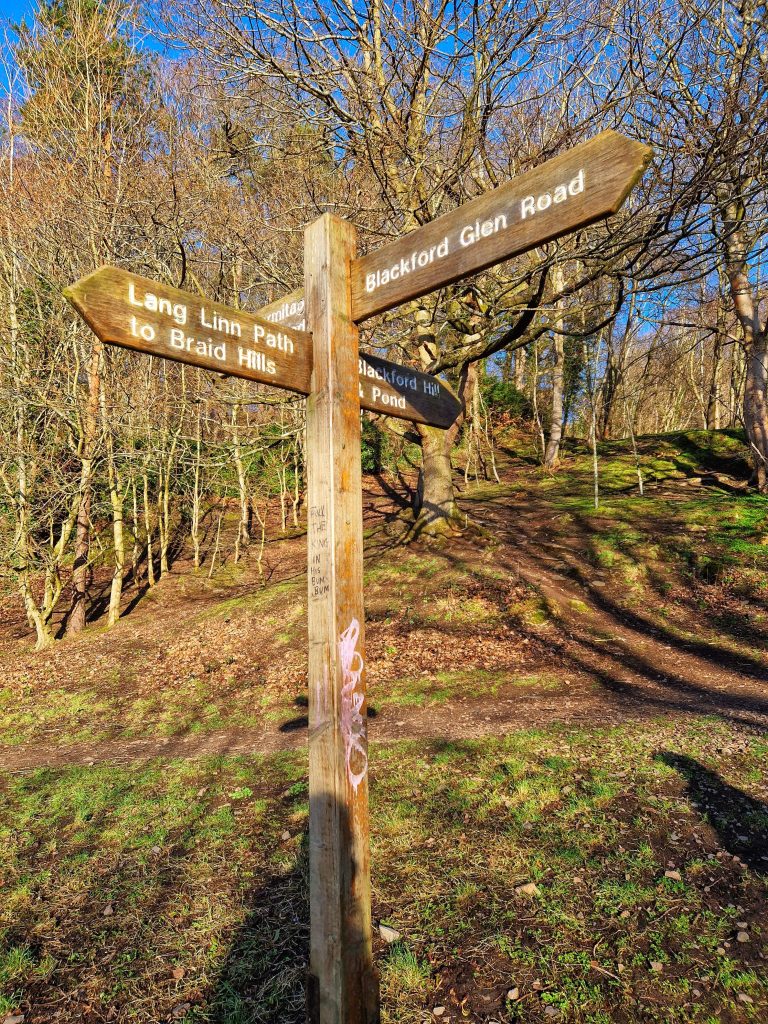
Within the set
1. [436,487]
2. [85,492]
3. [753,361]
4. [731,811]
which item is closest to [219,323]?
[731,811]

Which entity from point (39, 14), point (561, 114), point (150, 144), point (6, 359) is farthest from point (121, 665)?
point (39, 14)

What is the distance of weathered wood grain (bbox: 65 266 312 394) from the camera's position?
6.78ft

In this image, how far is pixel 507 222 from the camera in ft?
7.21

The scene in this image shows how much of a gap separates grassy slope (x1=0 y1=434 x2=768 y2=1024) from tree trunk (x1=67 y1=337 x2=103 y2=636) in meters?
6.15

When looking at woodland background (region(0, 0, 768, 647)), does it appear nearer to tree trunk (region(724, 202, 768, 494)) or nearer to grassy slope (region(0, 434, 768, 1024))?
tree trunk (region(724, 202, 768, 494))

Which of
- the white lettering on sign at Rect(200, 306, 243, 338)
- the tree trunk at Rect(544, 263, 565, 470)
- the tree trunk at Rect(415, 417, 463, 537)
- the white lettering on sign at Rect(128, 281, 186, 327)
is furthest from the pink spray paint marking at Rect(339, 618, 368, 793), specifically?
the tree trunk at Rect(544, 263, 565, 470)

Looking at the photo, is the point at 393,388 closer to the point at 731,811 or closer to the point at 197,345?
the point at 197,345

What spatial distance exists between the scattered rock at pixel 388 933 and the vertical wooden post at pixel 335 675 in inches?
31.4

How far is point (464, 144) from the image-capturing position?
28.8ft

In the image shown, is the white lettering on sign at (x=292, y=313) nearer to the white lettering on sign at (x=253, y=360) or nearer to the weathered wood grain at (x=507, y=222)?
the weathered wood grain at (x=507, y=222)

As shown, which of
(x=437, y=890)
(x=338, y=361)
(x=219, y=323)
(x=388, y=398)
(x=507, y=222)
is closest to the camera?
(x=507, y=222)

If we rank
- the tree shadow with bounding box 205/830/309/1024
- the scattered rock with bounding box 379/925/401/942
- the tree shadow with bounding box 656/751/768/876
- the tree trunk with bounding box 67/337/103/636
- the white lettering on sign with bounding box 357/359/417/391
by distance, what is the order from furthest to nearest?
the tree trunk with bounding box 67/337/103/636 < the tree shadow with bounding box 656/751/768/876 < the scattered rock with bounding box 379/925/401/942 < the white lettering on sign with bounding box 357/359/417/391 < the tree shadow with bounding box 205/830/309/1024

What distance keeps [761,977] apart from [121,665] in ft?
34.9

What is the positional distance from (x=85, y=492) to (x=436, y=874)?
1226 centimetres
